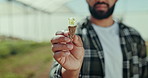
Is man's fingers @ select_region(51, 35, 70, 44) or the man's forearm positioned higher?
man's fingers @ select_region(51, 35, 70, 44)

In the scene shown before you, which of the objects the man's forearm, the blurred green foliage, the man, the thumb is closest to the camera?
the thumb

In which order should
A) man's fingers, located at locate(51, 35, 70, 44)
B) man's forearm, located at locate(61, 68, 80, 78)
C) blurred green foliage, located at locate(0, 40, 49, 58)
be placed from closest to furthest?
man's fingers, located at locate(51, 35, 70, 44) < man's forearm, located at locate(61, 68, 80, 78) < blurred green foliage, located at locate(0, 40, 49, 58)

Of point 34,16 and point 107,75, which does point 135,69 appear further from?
point 34,16

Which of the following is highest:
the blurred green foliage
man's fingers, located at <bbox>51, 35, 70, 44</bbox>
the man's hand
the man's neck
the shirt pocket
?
the man's neck

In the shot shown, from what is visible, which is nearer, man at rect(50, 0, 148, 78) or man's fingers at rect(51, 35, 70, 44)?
man's fingers at rect(51, 35, 70, 44)

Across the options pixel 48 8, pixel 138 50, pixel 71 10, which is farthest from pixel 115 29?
pixel 71 10

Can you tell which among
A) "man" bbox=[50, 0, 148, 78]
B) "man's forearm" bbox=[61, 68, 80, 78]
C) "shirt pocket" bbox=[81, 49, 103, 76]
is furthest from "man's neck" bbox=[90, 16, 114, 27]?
"man's forearm" bbox=[61, 68, 80, 78]

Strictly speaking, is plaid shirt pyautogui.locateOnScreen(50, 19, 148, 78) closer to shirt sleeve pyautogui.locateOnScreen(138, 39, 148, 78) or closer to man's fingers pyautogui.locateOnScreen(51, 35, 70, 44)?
shirt sleeve pyautogui.locateOnScreen(138, 39, 148, 78)
